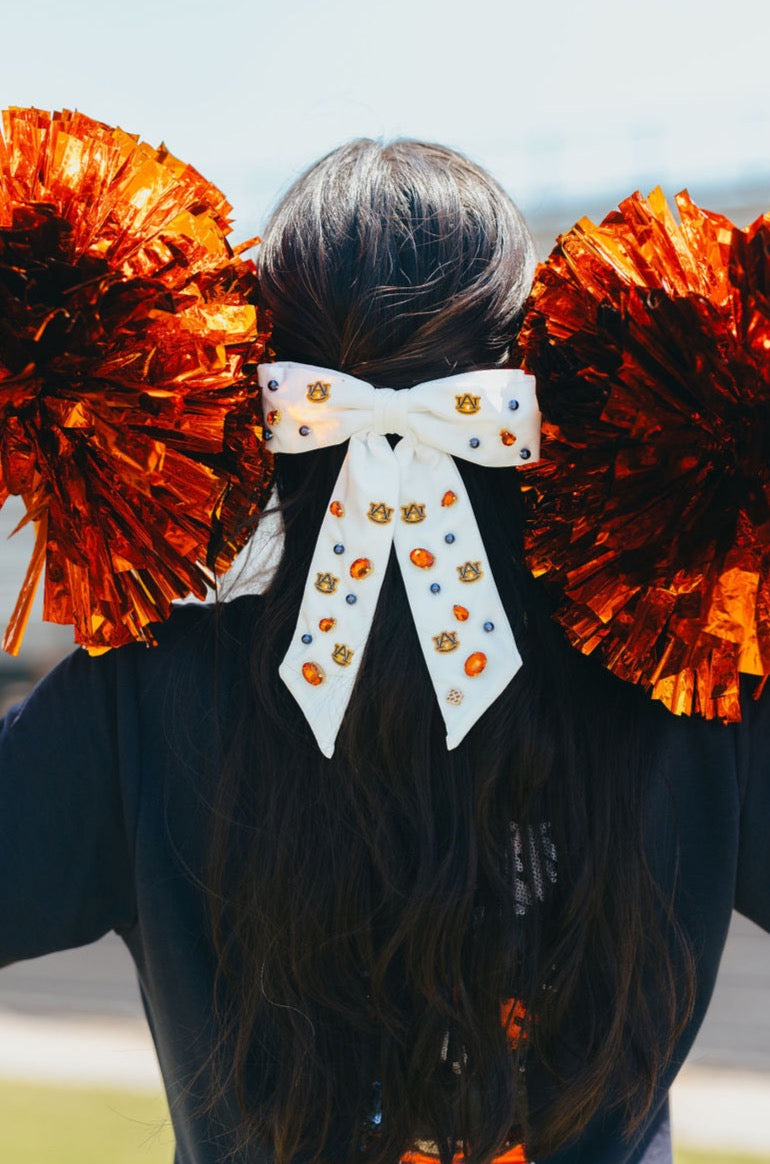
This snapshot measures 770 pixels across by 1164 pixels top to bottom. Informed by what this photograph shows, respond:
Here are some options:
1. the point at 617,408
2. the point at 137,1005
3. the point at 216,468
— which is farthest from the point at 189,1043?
the point at 137,1005

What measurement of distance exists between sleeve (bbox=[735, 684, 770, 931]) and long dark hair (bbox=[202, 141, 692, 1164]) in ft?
0.28

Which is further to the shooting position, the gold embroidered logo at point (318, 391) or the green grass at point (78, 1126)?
the green grass at point (78, 1126)

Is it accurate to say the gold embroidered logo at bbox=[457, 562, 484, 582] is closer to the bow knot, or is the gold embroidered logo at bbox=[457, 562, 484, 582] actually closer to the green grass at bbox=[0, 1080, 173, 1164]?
the bow knot

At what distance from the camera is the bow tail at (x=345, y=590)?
0.95 meters

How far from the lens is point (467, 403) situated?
3.08ft

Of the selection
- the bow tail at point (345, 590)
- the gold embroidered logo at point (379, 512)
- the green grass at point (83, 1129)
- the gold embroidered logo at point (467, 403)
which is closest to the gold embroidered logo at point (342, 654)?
the bow tail at point (345, 590)

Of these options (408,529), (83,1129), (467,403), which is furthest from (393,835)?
(83,1129)

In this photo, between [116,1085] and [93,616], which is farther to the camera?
[116,1085]

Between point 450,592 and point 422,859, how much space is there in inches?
8.4

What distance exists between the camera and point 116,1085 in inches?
126

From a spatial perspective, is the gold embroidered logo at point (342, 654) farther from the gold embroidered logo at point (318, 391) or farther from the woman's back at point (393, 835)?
the gold embroidered logo at point (318, 391)

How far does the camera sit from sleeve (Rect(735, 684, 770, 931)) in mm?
992

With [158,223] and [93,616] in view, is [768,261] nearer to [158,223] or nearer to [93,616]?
[158,223]

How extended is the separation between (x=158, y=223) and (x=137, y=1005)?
373cm
